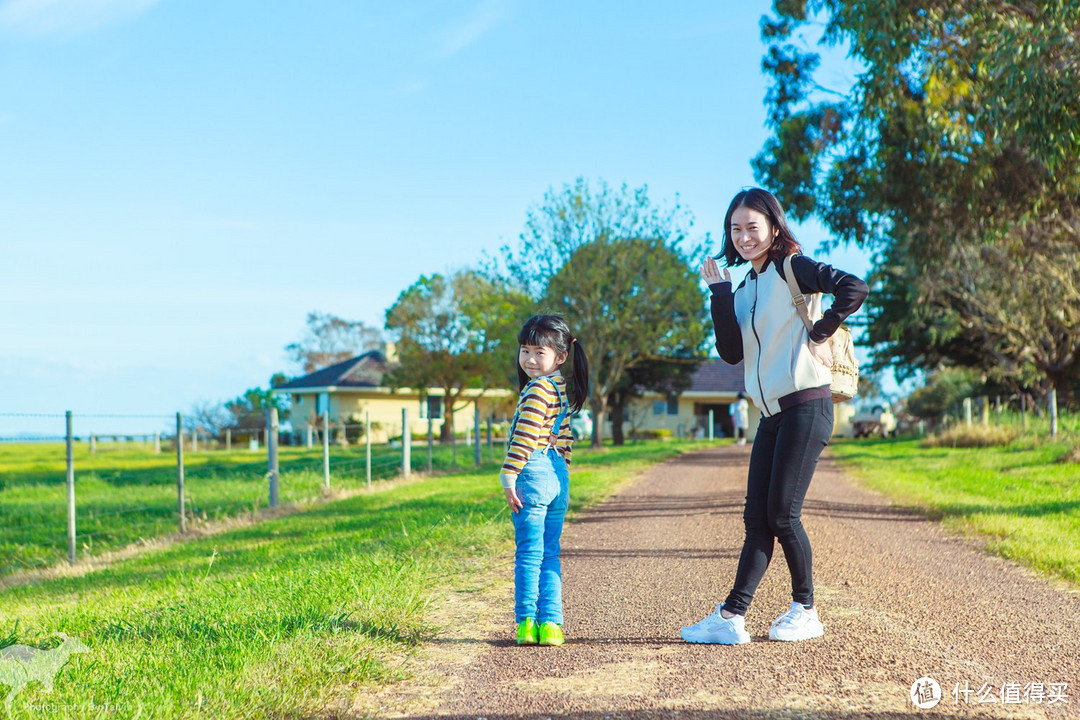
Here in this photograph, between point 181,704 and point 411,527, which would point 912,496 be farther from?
point 181,704

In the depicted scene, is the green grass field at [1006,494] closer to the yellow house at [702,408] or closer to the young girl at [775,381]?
the young girl at [775,381]

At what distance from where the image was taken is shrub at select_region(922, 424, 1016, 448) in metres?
20.3

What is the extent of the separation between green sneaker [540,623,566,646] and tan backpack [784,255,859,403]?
1623 millimetres

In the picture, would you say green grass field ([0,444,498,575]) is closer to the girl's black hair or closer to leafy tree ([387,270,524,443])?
the girl's black hair

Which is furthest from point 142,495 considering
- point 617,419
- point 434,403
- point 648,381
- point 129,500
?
point 434,403

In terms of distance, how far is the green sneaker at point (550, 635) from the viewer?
163 inches

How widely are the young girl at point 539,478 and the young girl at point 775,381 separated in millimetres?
669

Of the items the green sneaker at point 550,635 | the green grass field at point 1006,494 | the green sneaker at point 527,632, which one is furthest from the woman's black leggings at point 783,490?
the green grass field at point 1006,494

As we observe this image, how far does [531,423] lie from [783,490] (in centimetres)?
114

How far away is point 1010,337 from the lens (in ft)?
89.8

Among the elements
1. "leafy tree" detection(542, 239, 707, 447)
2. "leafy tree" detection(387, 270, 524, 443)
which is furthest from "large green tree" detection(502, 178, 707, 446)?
"leafy tree" detection(387, 270, 524, 443)

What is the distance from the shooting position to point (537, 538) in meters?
4.18

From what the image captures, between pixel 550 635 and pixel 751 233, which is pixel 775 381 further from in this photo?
pixel 550 635

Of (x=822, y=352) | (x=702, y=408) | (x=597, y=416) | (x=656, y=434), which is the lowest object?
(x=656, y=434)
